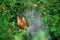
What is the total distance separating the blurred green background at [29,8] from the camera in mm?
1873

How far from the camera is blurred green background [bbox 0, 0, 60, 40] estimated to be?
73.7 inches

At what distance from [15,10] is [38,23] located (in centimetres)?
39

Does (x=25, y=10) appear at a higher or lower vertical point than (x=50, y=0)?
lower

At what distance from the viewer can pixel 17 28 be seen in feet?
6.30

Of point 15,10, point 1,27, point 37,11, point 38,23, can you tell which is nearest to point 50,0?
point 37,11

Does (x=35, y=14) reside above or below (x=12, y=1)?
below

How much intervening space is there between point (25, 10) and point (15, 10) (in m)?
0.16

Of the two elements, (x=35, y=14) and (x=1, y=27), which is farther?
(x=35, y=14)

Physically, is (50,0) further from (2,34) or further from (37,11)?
(2,34)

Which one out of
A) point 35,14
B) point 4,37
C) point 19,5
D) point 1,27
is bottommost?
point 4,37

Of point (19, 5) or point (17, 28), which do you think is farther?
point (19, 5)

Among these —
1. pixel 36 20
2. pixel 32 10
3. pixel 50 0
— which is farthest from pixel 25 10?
pixel 50 0

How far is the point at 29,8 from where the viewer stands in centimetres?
205

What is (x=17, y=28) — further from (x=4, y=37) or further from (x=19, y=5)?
(x=19, y=5)
